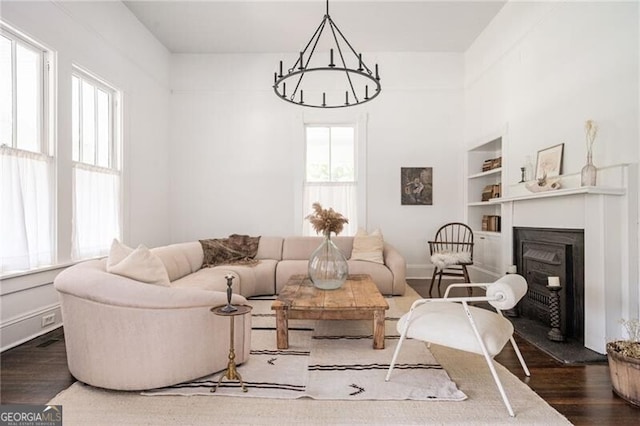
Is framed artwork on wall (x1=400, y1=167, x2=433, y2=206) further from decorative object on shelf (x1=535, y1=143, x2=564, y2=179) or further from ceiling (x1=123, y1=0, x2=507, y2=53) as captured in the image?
decorative object on shelf (x1=535, y1=143, x2=564, y2=179)

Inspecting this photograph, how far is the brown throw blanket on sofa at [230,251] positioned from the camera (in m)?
4.70

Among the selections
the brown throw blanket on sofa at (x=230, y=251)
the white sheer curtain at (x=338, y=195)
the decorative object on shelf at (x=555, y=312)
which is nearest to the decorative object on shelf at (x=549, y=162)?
the decorative object on shelf at (x=555, y=312)

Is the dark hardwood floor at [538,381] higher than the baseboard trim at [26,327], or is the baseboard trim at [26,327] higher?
the baseboard trim at [26,327]

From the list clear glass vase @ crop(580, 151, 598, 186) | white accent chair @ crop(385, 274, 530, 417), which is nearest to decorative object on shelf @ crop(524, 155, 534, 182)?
clear glass vase @ crop(580, 151, 598, 186)

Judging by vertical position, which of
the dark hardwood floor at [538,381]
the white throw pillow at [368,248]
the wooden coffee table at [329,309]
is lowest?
the dark hardwood floor at [538,381]

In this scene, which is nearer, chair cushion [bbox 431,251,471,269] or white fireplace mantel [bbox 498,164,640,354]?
white fireplace mantel [bbox 498,164,640,354]

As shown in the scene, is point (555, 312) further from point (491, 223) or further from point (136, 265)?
point (136, 265)

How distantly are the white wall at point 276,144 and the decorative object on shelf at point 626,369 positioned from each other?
3.63 meters

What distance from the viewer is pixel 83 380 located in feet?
7.13

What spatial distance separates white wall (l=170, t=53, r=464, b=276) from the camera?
19.1 ft

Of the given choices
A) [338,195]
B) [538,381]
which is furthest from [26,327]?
[338,195]

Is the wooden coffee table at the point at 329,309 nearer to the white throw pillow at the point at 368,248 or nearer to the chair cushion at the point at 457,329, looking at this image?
the chair cushion at the point at 457,329

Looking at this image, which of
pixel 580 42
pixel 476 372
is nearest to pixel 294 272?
pixel 476 372

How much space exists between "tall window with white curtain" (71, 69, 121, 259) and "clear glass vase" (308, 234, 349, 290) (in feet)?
8.14
